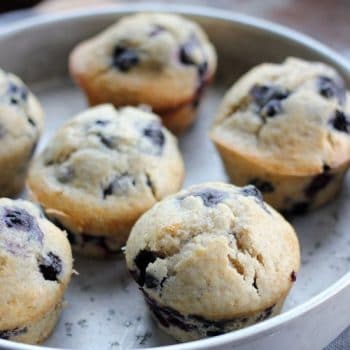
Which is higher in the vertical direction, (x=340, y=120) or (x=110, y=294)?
(x=340, y=120)

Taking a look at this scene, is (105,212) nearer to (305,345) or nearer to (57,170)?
(57,170)

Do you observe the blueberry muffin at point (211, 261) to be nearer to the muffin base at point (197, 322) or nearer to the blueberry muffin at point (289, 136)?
the muffin base at point (197, 322)

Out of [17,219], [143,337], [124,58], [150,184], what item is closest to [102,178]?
[150,184]

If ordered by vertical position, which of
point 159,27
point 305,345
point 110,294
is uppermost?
point 159,27

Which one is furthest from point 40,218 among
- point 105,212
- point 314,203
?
point 314,203

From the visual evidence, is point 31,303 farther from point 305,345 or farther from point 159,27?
point 159,27

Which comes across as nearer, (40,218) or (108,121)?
(40,218)

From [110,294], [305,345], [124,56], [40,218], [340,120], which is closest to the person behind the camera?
[305,345]

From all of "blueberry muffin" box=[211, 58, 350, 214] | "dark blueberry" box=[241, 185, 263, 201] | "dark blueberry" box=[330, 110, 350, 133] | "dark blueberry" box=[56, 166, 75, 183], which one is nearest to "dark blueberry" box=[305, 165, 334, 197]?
"blueberry muffin" box=[211, 58, 350, 214]

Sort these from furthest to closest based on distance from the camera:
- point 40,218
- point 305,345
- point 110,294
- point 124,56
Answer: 1. point 124,56
2. point 110,294
3. point 40,218
4. point 305,345
